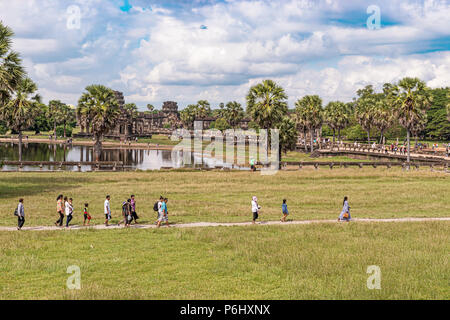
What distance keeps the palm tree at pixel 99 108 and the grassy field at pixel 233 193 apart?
1520 centimetres

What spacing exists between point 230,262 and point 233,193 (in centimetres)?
2113

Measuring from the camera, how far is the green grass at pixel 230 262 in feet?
41.9

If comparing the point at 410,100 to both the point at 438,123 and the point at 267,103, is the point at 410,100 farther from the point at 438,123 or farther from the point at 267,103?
the point at 438,123

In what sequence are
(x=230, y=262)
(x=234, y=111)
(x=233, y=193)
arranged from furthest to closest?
(x=234, y=111) → (x=233, y=193) → (x=230, y=262)

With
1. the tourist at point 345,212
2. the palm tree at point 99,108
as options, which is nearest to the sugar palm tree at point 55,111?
the palm tree at point 99,108

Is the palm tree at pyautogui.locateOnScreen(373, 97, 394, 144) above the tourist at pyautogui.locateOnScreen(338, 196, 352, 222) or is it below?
above

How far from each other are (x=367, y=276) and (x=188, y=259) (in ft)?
21.6

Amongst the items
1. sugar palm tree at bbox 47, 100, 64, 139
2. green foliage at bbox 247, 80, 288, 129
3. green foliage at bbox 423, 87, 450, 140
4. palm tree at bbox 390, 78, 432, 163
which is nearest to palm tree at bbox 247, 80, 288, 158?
green foliage at bbox 247, 80, 288, 129

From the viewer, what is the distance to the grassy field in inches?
1072

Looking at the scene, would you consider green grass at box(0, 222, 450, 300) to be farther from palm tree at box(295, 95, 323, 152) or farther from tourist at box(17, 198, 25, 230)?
palm tree at box(295, 95, 323, 152)

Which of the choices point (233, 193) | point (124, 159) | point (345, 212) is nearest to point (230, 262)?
point (345, 212)

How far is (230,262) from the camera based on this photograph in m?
15.8

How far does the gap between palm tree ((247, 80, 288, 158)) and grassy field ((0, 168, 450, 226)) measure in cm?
960

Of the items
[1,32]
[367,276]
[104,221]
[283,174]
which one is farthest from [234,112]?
[367,276]
